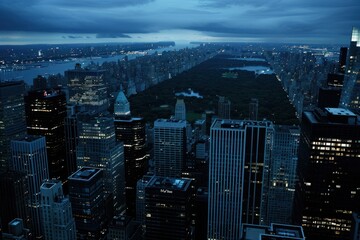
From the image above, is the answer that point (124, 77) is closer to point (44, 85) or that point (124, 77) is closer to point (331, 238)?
point (44, 85)

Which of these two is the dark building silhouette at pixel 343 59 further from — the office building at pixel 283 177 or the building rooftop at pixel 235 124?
the building rooftop at pixel 235 124

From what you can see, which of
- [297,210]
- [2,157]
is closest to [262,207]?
[297,210]

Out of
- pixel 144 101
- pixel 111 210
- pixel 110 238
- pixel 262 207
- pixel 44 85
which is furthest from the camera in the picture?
pixel 144 101

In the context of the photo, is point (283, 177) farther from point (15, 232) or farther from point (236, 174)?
point (15, 232)

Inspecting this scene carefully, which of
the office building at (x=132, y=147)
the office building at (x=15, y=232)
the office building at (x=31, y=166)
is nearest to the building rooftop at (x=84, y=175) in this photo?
the office building at (x=15, y=232)

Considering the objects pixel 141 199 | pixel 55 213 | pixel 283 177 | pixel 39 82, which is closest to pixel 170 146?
pixel 141 199

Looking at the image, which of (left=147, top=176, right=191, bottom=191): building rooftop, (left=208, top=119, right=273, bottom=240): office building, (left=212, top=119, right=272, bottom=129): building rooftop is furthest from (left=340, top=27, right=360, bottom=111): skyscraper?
(left=147, top=176, right=191, bottom=191): building rooftop

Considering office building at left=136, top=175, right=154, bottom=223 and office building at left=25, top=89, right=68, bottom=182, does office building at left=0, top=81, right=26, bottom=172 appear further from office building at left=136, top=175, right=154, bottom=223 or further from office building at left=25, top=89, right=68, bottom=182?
office building at left=136, top=175, right=154, bottom=223
